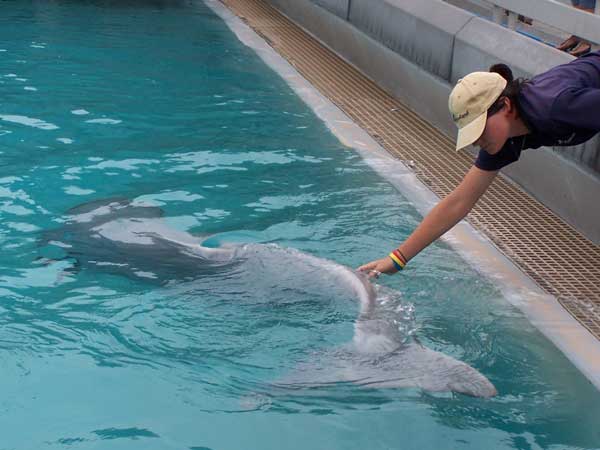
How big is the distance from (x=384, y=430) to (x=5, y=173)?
13.6ft

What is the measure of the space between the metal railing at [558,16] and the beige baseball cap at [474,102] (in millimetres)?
2510

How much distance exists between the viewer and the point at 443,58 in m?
8.63

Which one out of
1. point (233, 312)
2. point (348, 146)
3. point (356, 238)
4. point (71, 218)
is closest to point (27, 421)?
point (233, 312)

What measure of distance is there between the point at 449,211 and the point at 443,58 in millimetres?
4326

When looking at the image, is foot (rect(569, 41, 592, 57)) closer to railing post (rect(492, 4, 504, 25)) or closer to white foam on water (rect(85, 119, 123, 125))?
railing post (rect(492, 4, 504, 25))

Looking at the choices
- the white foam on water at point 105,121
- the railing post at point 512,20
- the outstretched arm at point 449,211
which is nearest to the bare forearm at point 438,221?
the outstretched arm at point 449,211

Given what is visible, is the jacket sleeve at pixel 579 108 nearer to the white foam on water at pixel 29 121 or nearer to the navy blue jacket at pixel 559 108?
the navy blue jacket at pixel 559 108

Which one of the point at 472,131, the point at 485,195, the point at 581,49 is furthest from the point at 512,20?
the point at 472,131

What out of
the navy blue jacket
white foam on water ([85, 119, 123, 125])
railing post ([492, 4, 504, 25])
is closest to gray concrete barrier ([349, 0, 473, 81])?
railing post ([492, 4, 504, 25])

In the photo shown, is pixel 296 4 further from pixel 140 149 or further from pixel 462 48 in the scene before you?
pixel 140 149

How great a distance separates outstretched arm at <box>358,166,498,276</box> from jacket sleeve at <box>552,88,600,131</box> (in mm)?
545

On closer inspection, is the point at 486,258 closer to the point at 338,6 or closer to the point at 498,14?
the point at 498,14

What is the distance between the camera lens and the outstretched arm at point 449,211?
14.8 ft

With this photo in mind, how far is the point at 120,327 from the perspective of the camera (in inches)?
192
